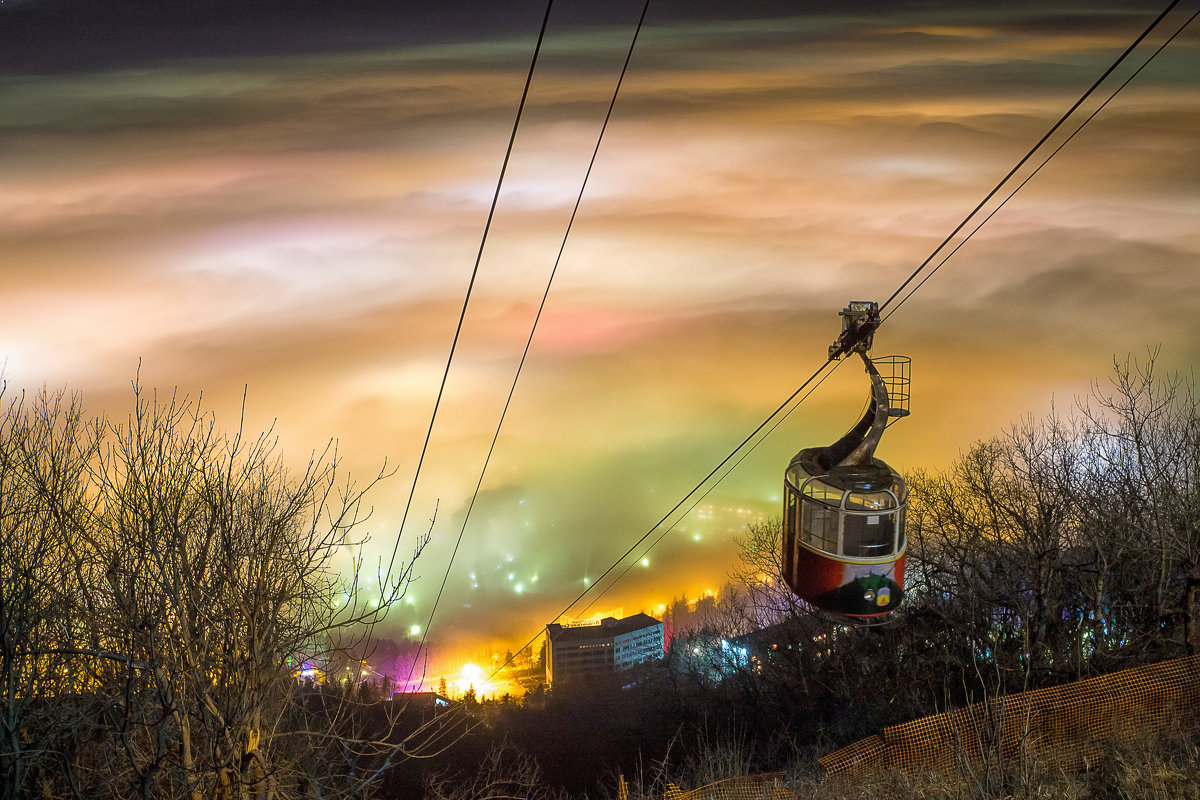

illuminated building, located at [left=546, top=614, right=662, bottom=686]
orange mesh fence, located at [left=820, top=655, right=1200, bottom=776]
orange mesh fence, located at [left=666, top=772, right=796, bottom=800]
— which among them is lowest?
orange mesh fence, located at [left=666, top=772, right=796, bottom=800]

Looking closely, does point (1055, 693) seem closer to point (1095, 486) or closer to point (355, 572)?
point (355, 572)

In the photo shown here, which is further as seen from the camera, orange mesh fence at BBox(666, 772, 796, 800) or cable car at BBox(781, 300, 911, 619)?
orange mesh fence at BBox(666, 772, 796, 800)

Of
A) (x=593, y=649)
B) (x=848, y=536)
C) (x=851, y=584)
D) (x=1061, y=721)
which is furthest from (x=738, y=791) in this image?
(x=593, y=649)

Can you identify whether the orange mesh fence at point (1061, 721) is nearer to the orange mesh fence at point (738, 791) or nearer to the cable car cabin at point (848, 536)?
the orange mesh fence at point (738, 791)

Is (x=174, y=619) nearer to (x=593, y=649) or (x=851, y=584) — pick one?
(x=851, y=584)

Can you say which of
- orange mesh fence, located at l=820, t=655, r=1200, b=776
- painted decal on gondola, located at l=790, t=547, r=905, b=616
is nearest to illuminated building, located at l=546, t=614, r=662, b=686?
orange mesh fence, located at l=820, t=655, r=1200, b=776

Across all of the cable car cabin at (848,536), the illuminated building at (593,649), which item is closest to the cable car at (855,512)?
the cable car cabin at (848,536)

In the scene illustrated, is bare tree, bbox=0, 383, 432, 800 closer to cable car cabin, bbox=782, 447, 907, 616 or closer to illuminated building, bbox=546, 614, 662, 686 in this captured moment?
cable car cabin, bbox=782, 447, 907, 616

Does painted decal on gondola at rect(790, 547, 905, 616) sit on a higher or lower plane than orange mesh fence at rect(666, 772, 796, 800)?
higher

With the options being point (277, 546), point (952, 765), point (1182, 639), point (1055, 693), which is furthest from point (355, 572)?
point (1182, 639)
